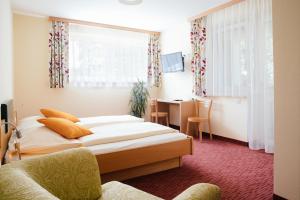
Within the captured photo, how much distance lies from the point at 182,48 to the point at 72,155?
173 inches

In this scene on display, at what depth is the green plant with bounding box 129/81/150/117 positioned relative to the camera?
17.8 ft

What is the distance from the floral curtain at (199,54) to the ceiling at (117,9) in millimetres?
286

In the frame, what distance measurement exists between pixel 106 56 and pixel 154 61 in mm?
1326

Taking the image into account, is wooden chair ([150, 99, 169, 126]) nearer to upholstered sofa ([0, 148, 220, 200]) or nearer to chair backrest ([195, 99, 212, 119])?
chair backrest ([195, 99, 212, 119])

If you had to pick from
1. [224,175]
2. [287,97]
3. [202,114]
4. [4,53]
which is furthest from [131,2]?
[224,175]

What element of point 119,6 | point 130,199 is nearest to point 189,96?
point 119,6

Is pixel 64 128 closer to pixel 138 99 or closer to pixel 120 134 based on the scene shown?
pixel 120 134

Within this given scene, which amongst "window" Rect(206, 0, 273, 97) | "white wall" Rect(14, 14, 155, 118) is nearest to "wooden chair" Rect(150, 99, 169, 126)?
"window" Rect(206, 0, 273, 97)

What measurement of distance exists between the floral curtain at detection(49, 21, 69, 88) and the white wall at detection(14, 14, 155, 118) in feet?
0.44

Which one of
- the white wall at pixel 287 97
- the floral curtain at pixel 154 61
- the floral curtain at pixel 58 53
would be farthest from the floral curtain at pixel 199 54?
the floral curtain at pixel 58 53

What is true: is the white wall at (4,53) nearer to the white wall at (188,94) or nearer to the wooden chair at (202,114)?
the wooden chair at (202,114)

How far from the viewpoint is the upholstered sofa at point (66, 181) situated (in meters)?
0.84

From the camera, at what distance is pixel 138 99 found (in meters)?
5.42

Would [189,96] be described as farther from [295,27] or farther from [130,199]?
[130,199]
